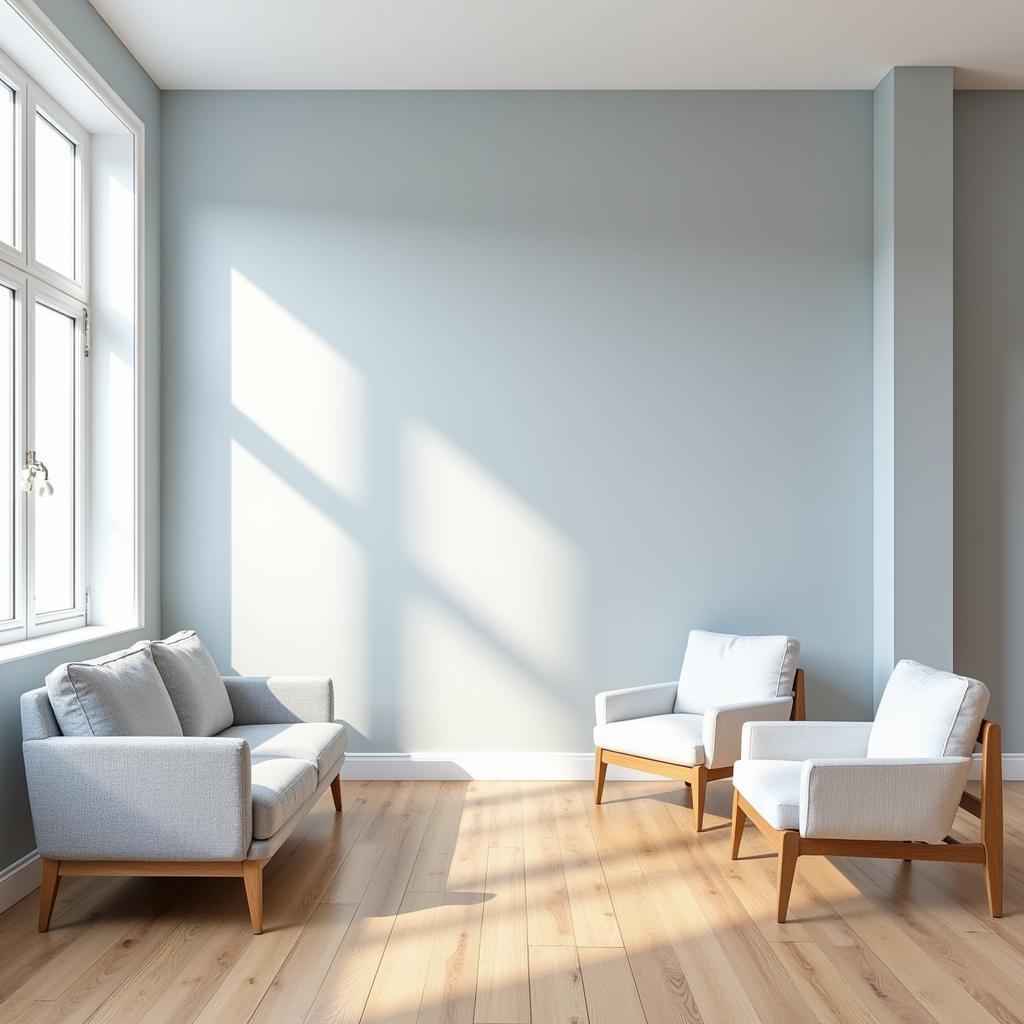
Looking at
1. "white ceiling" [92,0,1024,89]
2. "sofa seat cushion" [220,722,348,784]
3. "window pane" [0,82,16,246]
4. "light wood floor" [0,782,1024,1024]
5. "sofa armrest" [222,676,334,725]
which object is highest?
"white ceiling" [92,0,1024,89]

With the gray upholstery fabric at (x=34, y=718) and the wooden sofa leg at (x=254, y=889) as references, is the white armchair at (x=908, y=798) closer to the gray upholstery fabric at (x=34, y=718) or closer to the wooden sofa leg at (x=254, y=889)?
the wooden sofa leg at (x=254, y=889)

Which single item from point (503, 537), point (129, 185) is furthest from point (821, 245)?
point (129, 185)

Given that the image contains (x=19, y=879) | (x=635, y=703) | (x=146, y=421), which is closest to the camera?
(x=19, y=879)

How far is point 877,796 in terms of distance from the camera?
2.99 meters

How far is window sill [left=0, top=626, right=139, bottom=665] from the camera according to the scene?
10.9 feet

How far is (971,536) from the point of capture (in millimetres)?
4754

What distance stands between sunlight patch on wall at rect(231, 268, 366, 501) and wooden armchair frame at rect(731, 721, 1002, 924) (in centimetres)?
267

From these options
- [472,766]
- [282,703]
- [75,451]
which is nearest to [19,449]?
[75,451]

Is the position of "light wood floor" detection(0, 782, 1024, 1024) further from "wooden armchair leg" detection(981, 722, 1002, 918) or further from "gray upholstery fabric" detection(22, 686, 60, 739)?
"gray upholstery fabric" detection(22, 686, 60, 739)

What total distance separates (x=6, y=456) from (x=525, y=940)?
2541 millimetres

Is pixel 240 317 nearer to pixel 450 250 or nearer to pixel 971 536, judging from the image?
pixel 450 250

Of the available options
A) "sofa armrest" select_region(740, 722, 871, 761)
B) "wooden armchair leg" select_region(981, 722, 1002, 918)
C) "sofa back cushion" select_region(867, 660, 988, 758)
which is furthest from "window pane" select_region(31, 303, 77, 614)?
"wooden armchair leg" select_region(981, 722, 1002, 918)

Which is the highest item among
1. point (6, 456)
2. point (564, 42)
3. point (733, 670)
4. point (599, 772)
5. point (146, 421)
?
point (564, 42)

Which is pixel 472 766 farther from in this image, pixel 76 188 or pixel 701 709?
pixel 76 188
